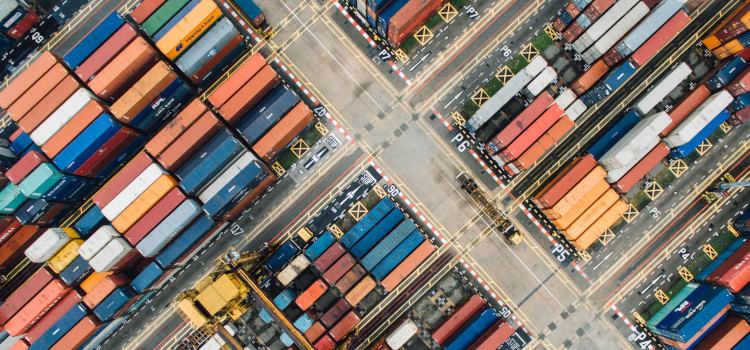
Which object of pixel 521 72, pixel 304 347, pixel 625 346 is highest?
pixel 521 72

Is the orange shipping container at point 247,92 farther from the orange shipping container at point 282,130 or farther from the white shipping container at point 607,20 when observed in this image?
the white shipping container at point 607,20

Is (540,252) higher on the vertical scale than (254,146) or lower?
lower

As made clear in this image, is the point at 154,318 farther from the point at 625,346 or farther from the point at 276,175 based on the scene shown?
the point at 625,346

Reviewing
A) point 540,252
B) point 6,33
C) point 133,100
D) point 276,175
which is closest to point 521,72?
point 540,252

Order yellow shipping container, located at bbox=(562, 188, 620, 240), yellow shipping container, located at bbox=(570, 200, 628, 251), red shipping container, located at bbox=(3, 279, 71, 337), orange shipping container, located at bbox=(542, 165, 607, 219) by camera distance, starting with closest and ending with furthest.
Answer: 1. red shipping container, located at bbox=(3, 279, 71, 337)
2. orange shipping container, located at bbox=(542, 165, 607, 219)
3. yellow shipping container, located at bbox=(562, 188, 620, 240)
4. yellow shipping container, located at bbox=(570, 200, 628, 251)

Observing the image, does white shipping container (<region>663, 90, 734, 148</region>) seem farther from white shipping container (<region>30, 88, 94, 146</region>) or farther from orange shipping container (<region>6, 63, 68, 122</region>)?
orange shipping container (<region>6, 63, 68, 122</region>)

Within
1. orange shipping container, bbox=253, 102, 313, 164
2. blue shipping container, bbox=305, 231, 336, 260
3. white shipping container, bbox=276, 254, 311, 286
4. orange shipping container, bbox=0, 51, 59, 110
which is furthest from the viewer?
blue shipping container, bbox=305, 231, 336, 260

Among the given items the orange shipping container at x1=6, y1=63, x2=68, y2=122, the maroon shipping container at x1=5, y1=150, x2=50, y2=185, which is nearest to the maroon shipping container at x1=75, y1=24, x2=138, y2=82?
the orange shipping container at x1=6, y1=63, x2=68, y2=122
